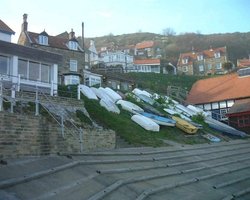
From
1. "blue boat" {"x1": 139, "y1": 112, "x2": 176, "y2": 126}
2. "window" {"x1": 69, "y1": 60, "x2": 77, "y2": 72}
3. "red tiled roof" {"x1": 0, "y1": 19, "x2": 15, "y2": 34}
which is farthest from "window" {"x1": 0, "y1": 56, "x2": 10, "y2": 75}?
"window" {"x1": 69, "y1": 60, "x2": 77, "y2": 72}

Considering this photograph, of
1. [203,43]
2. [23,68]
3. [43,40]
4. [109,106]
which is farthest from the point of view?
[203,43]

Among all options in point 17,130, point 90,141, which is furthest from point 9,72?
point 17,130

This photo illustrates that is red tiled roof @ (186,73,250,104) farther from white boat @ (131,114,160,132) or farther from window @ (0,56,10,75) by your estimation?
window @ (0,56,10,75)

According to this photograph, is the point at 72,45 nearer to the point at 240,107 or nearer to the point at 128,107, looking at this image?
the point at 240,107

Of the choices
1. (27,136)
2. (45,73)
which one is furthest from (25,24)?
(27,136)

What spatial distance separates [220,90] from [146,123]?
847 inches

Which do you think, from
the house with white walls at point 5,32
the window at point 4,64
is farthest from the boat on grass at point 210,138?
the house with white walls at point 5,32

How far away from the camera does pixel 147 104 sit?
95.7 feet

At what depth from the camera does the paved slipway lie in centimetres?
865

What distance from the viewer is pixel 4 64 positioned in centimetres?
1838

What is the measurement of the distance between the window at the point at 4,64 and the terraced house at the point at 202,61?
66.8 m

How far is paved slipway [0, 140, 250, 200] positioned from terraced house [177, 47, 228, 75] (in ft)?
222

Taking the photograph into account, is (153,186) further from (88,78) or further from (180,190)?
(88,78)

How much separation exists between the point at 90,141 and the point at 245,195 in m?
6.23
